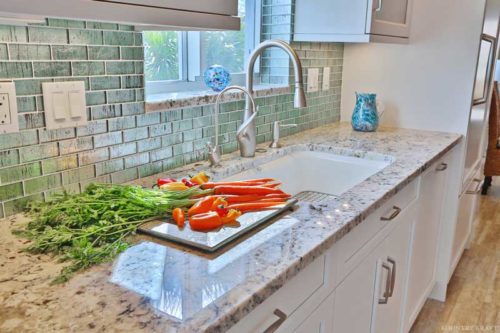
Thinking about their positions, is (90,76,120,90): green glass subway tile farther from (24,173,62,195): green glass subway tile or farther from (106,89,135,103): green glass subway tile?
(24,173,62,195): green glass subway tile

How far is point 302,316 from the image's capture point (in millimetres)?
1000

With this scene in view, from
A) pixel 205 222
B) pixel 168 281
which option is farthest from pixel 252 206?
pixel 168 281

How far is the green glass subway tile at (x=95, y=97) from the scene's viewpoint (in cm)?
118

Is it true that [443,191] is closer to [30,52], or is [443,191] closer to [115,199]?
[115,199]

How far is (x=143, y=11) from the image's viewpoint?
2.64 ft

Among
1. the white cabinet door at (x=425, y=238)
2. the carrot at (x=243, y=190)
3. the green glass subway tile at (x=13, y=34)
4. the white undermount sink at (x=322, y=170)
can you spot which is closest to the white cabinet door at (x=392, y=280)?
the white cabinet door at (x=425, y=238)

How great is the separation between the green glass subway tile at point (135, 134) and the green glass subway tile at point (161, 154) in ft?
0.22

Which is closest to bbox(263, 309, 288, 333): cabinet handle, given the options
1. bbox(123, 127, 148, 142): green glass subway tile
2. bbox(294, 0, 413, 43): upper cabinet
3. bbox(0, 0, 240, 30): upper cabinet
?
bbox(0, 0, 240, 30): upper cabinet

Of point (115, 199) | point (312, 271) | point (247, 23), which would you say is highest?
point (247, 23)

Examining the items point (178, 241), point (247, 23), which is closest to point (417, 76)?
point (247, 23)

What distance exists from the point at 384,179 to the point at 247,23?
1.02 m

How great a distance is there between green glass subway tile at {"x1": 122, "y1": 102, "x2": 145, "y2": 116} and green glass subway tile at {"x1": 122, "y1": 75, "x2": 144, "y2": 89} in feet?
0.17

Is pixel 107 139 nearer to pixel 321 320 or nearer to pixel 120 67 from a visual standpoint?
pixel 120 67

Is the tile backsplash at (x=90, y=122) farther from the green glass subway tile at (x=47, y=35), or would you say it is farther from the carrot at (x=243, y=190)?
the carrot at (x=243, y=190)
